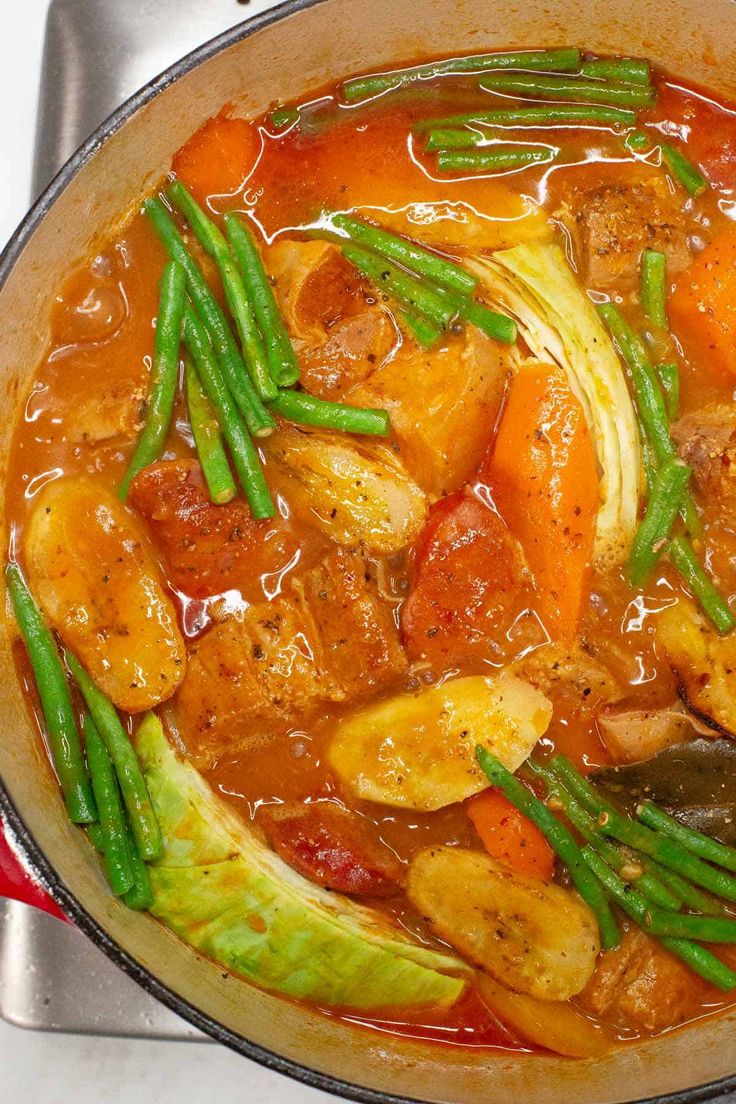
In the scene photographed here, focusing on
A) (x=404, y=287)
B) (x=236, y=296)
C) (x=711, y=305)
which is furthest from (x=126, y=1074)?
(x=711, y=305)

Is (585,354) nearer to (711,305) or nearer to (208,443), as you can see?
(711,305)

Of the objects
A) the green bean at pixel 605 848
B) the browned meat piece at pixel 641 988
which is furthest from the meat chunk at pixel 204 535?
the browned meat piece at pixel 641 988

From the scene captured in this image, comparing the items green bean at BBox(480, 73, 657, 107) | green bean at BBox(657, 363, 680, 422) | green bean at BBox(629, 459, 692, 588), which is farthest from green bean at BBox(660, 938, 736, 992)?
green bean at BBox(480, 73, 657, 107)

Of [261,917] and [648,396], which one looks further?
[648,396]

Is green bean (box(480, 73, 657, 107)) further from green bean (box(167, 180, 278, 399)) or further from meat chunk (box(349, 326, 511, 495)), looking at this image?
green bean (box(167, 180, 278, 399))

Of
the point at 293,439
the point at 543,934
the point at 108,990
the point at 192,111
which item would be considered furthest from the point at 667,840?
the point at 192,111
